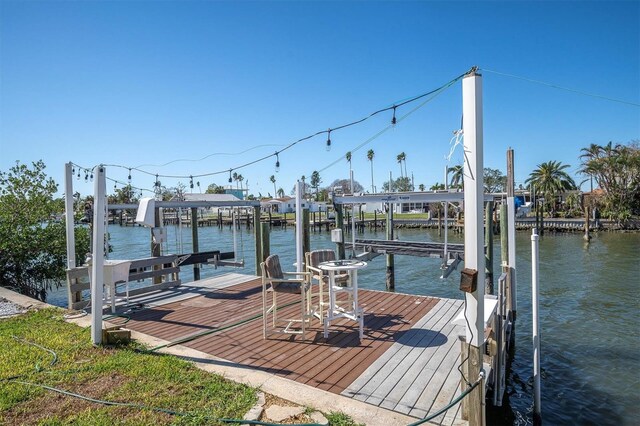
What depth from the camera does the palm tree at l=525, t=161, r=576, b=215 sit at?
41281 millimetres

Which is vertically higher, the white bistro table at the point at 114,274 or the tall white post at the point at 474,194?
the tall white post at the point at 474,194

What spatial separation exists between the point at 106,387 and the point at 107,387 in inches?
Result: 0.4

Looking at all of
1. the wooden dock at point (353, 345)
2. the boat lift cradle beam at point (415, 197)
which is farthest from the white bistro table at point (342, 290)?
the boat lift cradle beam at point (415, 197)

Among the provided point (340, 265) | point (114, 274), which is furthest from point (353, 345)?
point (114, 274)

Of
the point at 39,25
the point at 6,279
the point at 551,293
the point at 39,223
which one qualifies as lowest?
the point at 551,293

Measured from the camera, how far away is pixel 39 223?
36.2 feet

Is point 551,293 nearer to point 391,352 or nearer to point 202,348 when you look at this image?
point 391,352

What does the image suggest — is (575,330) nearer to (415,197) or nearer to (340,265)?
(415,197)

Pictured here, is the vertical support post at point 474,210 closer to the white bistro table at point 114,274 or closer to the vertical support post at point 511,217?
the vertical support post at point 511,217

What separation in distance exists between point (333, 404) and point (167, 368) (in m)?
1.90

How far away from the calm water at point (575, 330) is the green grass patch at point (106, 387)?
362 centimetres

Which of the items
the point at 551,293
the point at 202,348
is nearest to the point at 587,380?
the point at 202,348

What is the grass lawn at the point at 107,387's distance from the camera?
10.1 ft

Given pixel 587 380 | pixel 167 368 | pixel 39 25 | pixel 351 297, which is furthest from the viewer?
pixel 39 25
